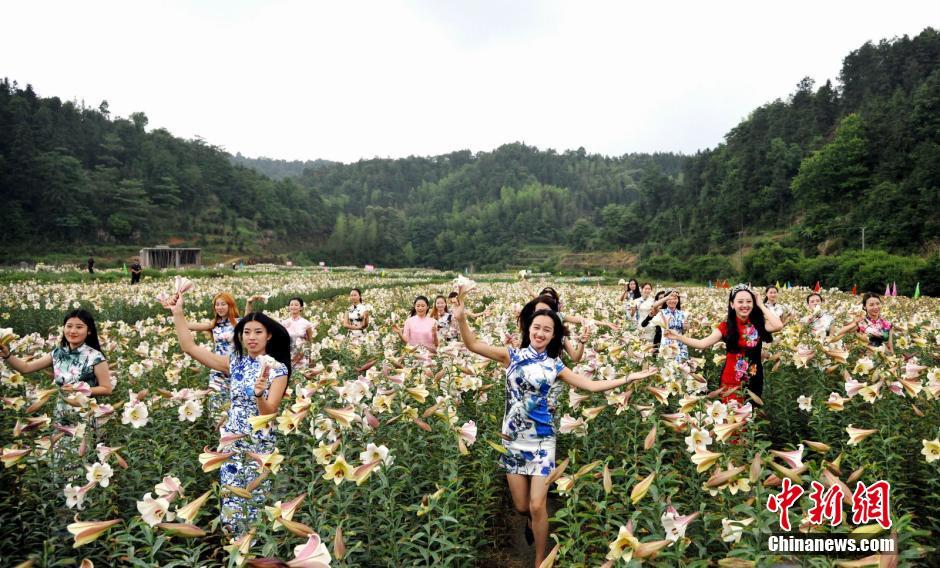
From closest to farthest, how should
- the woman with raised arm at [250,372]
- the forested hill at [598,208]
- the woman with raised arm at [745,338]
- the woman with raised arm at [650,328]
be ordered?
the woman with raised arm at [250,372]
the woman with raised arm at [745,338]
the woman with raised arm at [650,328]
the forested hill at [598,208]

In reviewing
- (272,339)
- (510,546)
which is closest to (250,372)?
(272,339)

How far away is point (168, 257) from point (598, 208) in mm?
103654

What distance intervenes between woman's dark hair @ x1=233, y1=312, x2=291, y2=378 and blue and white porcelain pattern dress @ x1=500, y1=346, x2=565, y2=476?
1.55 meters

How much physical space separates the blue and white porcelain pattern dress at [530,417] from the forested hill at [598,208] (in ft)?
105

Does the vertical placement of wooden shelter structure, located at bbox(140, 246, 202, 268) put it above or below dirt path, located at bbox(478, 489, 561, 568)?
above

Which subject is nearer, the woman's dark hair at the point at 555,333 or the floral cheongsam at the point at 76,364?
the woman's dark hair at the point at 555,333

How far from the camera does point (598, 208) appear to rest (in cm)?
13488

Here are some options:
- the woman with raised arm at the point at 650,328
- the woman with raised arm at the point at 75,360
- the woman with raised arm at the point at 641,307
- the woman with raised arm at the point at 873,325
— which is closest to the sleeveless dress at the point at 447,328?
the woman with raised arm at the point at 650,328

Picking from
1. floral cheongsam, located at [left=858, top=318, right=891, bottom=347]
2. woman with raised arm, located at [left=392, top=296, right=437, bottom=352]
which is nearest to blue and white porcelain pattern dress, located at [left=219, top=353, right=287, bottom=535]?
woman with raised arm, located at [left=392, top=296, right=437, bottom=352]

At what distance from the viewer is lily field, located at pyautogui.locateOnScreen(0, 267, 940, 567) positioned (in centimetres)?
262

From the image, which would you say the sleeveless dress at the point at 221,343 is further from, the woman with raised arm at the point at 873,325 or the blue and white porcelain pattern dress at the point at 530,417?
the woman with raised arm at the point at 873,325

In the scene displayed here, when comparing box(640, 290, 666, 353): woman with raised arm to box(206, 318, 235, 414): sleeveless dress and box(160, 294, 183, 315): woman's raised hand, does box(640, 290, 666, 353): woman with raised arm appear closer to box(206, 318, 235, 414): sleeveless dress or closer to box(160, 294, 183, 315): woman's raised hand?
box(206, 318, 235, 414): sleeveless dress

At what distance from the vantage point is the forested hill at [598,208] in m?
47.2

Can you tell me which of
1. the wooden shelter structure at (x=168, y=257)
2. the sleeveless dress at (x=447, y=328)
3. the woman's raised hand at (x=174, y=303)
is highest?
the wooden shelter structure at (x=168, y=257)
